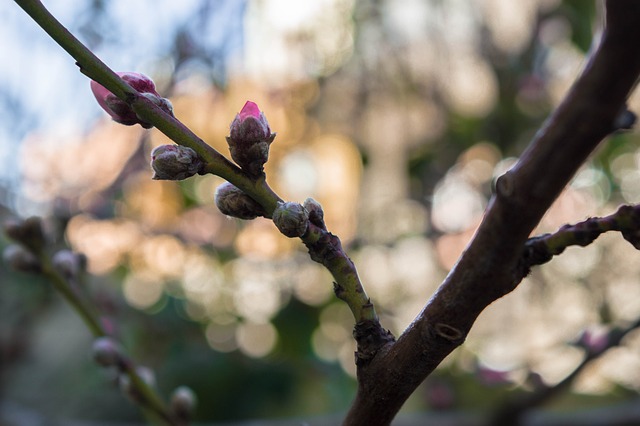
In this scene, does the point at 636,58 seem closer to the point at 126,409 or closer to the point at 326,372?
the point at 326,372

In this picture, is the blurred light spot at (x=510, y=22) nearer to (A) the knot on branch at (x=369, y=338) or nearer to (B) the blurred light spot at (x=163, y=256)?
(B) the blurred light spot at (x=163, y=256)

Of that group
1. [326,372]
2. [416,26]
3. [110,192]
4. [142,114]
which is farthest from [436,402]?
[142,114]

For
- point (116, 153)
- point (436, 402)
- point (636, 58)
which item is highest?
point (116, 153)

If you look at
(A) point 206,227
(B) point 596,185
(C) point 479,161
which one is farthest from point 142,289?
(B) point 596,185

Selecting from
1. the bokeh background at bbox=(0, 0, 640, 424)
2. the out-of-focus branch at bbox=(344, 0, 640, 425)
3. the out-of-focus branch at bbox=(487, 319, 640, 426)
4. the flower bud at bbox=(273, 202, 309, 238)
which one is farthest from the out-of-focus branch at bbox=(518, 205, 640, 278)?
the bokeh background at bbox=(0, 0, 640, 424)

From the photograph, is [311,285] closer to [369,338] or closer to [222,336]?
[222,336]

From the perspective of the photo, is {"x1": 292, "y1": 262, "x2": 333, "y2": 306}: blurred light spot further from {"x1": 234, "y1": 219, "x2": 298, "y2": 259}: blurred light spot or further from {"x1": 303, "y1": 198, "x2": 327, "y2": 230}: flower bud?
{"x1": 303, "y1": 198, "x2": 327, "y2": 230}: flower bud

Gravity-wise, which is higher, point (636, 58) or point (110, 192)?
point (110, 192)
